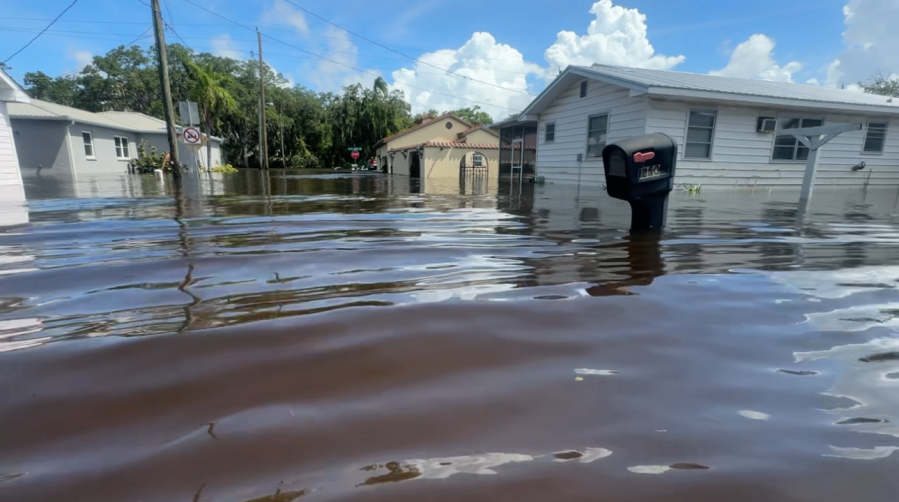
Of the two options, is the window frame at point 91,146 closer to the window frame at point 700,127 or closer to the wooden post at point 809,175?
the window frame at point 700,127

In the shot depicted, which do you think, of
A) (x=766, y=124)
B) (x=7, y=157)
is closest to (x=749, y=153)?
(x=766, y=124)

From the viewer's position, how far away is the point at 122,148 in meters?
26.0

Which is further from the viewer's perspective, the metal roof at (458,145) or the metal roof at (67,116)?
the metal roof at (458,145)

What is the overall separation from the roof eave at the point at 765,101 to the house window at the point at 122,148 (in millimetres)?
28495

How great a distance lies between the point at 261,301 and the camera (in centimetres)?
233

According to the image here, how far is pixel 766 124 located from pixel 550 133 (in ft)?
18.9

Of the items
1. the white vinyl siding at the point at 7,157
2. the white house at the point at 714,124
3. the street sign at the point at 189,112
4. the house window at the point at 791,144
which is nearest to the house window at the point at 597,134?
the white house at the point at 714,124

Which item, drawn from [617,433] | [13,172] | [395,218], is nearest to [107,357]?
[617,433]

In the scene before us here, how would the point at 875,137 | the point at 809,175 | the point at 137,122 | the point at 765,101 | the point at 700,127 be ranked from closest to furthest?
the point at 809,175 < the point at 765,101 < the point at 700,127 < the point at 875,137 < the point at 137,122

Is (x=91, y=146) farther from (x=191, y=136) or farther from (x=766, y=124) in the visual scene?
(x=766, y=124)

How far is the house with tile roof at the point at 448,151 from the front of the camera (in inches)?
1047

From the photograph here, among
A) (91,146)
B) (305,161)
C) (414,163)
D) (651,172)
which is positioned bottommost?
(651,172)

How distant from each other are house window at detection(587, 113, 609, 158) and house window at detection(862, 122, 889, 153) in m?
7.99

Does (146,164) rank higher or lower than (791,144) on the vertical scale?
lower
